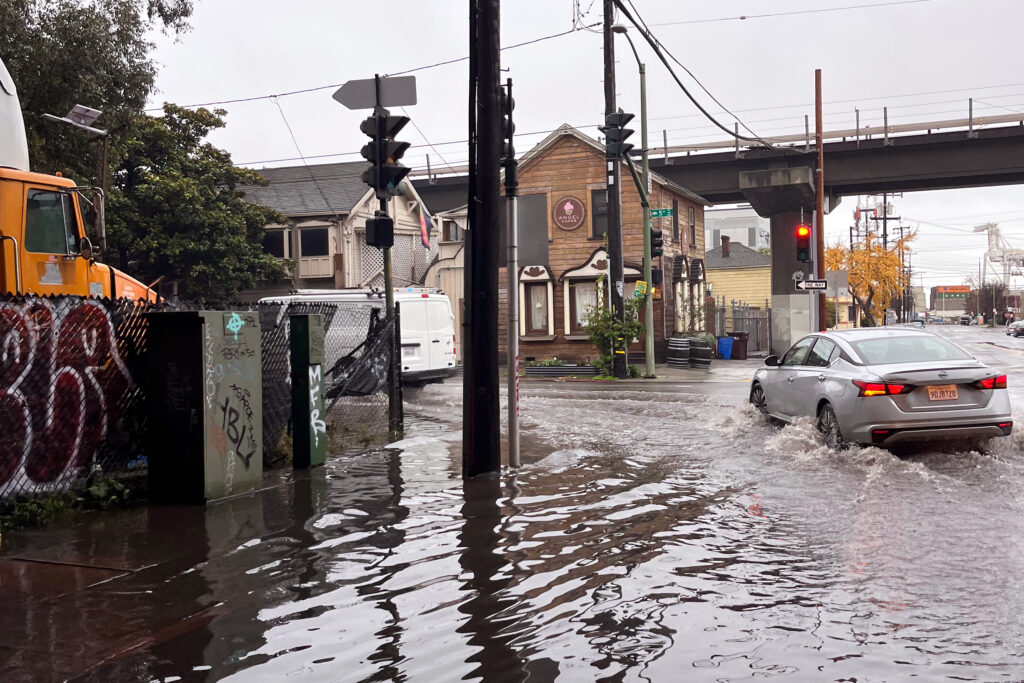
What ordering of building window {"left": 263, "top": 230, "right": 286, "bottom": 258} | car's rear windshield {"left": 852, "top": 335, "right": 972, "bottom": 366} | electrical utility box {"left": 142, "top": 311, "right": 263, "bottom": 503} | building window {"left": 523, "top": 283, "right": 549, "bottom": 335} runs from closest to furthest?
electrical utility box {"left": 142, "top": 311, "right": 263, "bottom": 503} → car's rear windshield {"left": 852, "top": 335, "right": 972, "bottom": 366} → building window {"left": 523, "top": 283, "right": 549, "bottom": 335} → building window {"left": 263, "top": 230, "right": 286, "bottom": 258}

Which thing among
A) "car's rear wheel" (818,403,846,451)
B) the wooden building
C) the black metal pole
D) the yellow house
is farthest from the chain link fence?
the yellow house

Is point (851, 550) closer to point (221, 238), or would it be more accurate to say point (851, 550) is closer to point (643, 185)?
point (643, 185)

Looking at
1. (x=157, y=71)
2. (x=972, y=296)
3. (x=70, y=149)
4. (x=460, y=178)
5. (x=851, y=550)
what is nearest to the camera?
(x=851, y=550)

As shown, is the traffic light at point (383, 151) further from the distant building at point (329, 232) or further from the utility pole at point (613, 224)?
the distant building at point (329, 232)

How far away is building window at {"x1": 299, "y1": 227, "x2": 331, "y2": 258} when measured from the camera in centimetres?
4159

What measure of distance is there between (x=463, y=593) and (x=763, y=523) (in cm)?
291

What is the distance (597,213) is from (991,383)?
25.7m

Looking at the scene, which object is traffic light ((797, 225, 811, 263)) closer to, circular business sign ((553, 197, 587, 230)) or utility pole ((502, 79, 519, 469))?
circular business sign ((553, 197, 587, 230))

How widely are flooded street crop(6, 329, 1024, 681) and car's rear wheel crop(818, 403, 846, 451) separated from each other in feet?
1.29

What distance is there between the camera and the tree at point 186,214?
34.7 metres

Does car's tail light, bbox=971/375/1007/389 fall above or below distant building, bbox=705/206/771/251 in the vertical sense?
below

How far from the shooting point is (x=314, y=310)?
12.4 metres

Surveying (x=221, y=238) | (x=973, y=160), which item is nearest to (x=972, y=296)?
(x=973, y=160)

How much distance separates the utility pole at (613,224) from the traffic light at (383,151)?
13.9 m
